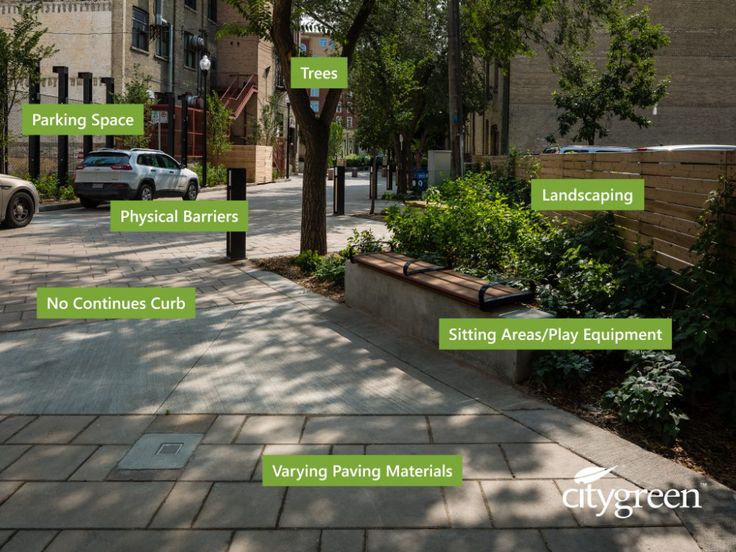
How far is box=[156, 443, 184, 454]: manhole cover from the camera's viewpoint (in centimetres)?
463

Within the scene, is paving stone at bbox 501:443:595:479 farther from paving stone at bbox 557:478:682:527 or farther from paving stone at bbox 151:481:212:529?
paving stone at bbox 151:481:212:529

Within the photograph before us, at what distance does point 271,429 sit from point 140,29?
3281 centimetres

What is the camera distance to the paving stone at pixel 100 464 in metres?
4.27

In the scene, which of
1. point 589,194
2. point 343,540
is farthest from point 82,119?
point 343,540

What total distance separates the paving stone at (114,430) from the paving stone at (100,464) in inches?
4.4

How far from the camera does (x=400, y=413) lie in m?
5.29

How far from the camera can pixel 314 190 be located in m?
11.4

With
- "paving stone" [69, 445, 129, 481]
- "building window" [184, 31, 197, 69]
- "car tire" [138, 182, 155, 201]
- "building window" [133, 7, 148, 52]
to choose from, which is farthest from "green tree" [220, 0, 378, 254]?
"building window" [184, 31, 197, 69]

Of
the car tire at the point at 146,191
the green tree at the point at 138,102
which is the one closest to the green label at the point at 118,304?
the car tire at the point at 146,191

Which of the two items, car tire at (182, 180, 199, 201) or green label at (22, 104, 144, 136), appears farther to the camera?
car tire at (182, 180, 199, 201)

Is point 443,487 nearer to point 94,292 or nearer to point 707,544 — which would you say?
point 707,544

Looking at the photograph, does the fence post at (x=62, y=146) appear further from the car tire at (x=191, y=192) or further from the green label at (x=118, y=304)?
the green label at (x=118, y=304)

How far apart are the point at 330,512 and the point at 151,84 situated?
34.8m

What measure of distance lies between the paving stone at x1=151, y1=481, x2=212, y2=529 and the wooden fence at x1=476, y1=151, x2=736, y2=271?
11.7 ft
